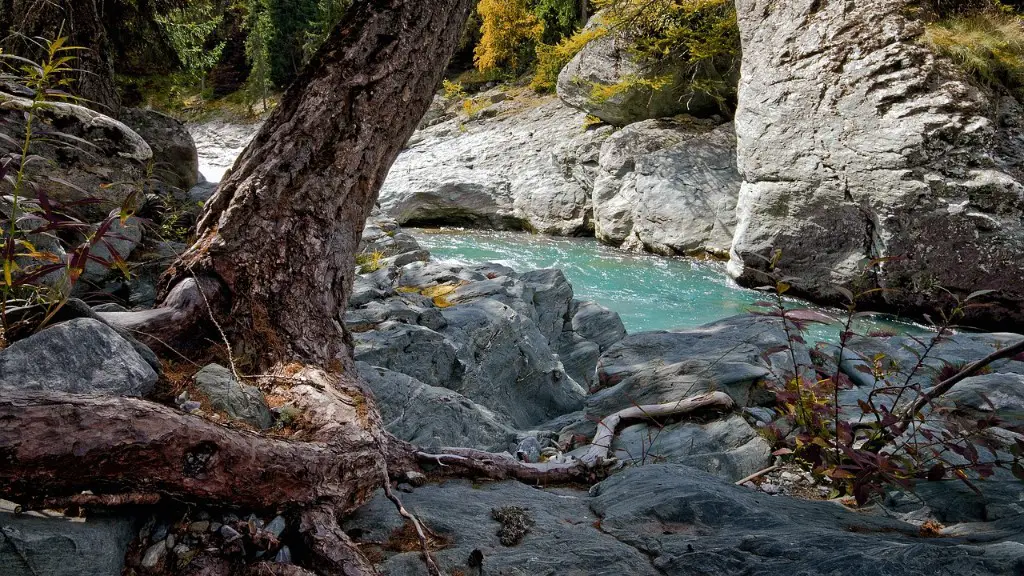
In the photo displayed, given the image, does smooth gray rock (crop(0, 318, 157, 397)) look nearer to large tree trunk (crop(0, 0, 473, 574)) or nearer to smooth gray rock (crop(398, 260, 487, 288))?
large tree trunk (crop(0, 0, 473, 574))

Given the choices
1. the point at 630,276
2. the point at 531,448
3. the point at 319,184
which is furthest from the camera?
the point at 630,276

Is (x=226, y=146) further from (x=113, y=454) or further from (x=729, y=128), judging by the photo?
(x=113, y=454)

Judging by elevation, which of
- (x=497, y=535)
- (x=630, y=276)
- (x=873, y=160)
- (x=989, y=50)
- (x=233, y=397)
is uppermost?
(x=989, y=50)

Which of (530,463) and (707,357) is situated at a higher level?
(530,463)

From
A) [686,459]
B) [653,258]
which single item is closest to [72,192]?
[686,459]

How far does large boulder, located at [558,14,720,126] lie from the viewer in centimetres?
1650

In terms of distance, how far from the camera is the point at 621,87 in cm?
1633

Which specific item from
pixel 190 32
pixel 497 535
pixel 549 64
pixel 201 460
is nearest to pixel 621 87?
pixel 549 64

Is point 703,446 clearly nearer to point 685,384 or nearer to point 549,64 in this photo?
point 685,384

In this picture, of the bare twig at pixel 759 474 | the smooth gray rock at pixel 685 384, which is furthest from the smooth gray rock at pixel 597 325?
the bare twig at pixel 759 474

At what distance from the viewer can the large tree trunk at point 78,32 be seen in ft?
20.1

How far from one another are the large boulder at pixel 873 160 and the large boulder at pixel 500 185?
5833 mm

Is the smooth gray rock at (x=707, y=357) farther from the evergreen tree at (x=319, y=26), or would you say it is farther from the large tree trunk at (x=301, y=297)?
the evergreen tree at (x=319, y=26)

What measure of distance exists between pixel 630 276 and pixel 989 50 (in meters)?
6.91
